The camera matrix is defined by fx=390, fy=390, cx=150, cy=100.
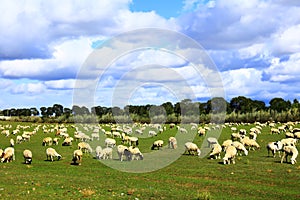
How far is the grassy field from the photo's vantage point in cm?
1778

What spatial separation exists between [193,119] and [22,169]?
7727cm

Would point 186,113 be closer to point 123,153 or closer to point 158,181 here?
point 123,153

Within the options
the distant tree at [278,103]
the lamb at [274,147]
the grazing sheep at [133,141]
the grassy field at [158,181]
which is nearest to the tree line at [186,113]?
the distant tree at [278,103]

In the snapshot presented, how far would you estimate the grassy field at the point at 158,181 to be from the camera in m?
17.8

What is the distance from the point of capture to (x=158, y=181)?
22.1 metres

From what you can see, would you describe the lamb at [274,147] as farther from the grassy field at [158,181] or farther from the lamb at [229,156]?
the lamb at [229,156]

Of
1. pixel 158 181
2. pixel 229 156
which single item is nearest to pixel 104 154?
pixel 229 156

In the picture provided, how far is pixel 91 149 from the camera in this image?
125ft

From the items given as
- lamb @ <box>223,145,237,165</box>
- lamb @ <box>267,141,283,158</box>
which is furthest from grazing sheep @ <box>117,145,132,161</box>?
lamb @ <box>267,141,283,158</box>

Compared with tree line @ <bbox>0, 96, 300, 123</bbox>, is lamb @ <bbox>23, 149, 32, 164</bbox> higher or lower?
lower

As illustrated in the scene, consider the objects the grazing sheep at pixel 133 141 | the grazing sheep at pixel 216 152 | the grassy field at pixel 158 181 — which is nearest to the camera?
the grassy field at pixel 158 181

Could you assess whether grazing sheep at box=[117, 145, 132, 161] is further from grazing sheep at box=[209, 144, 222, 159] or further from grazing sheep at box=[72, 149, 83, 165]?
grazing sheep at box=[209, 144, 222, 159]

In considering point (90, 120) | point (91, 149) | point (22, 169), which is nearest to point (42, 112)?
point (90, 120)

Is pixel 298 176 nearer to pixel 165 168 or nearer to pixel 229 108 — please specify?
pixel 165 168
